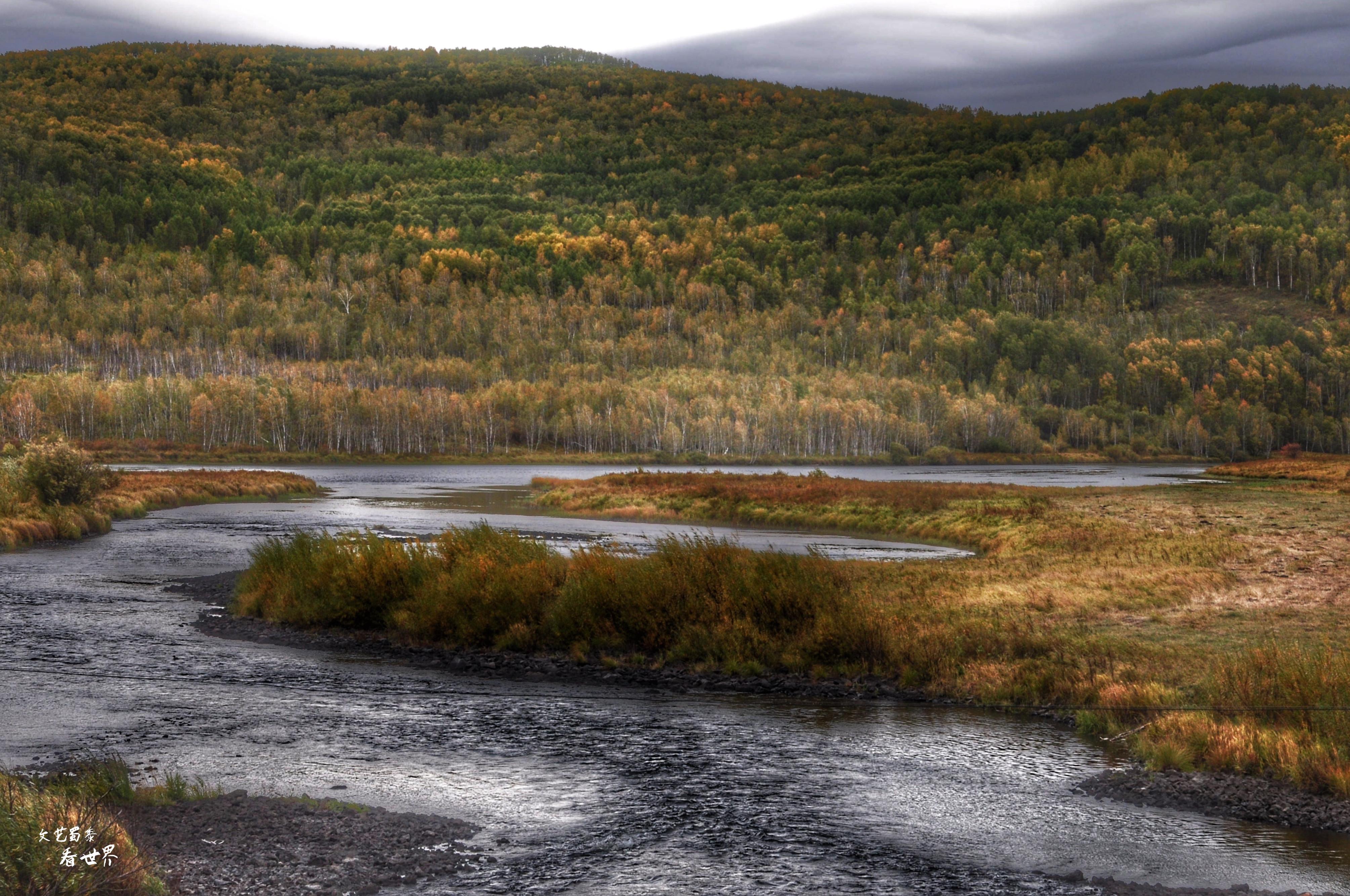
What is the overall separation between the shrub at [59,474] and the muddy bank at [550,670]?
98.5 ft

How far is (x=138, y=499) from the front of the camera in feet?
219

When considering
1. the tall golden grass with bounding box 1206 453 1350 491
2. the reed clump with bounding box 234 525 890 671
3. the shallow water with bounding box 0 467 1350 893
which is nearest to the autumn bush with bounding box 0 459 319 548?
the shallow water with bounding box 0 467 1350 893

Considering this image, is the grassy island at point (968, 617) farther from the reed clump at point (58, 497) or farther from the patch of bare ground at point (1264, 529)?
the reed clump at point (58, 497)

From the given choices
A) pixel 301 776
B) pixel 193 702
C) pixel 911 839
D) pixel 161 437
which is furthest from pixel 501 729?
pixel 161 437

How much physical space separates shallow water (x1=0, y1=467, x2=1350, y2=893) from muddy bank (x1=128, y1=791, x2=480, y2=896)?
50 cm

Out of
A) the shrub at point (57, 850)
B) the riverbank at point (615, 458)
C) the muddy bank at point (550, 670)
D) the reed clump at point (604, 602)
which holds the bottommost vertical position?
the riverbank at point (615, 458)

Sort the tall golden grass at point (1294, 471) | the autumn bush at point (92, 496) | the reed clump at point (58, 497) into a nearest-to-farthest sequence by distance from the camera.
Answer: the reed clump at point (58, 497), the autumn bush at point (92, 496), the tall golden grass at point (1294, 471)

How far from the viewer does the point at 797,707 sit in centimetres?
1881

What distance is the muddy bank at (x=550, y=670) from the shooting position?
20.0 m

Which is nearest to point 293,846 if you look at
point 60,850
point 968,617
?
point 60,850

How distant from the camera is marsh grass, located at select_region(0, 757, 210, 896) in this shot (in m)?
8.27

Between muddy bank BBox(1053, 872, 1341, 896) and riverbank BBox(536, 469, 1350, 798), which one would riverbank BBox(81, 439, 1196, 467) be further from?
muddy bank BBox(1053, 872, 1341, 896)

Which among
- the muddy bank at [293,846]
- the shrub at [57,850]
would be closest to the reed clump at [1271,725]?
the muddy bank at [293,846]

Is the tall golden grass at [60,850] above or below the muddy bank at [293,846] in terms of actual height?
above
